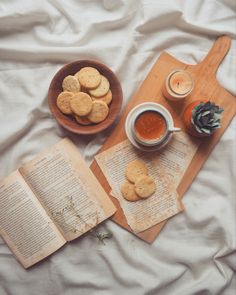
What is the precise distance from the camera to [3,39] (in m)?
1.14

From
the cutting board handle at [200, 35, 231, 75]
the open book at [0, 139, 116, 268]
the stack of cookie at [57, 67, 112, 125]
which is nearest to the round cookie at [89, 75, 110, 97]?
the stack of cookie at [57, 67, 112, 125]

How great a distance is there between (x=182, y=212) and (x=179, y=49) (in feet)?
1.39

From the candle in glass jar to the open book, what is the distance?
28 cm

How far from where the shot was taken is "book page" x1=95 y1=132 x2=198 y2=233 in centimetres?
113

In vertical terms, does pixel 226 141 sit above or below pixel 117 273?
above

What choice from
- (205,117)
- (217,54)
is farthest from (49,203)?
(217,54)

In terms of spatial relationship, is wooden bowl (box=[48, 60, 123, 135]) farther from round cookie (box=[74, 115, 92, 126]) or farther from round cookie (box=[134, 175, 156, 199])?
round cookie (box=[134, 175, 156, 199])

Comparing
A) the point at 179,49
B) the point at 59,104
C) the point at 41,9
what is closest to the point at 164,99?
the point at 179,49

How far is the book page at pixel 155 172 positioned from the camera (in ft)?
3.69

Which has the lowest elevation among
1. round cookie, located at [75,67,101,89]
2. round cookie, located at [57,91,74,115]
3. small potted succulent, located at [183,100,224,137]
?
round cookie, located at [57,91,74,115]

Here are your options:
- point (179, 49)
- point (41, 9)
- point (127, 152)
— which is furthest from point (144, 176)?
point (41, 9)

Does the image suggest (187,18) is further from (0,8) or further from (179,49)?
(0,8)

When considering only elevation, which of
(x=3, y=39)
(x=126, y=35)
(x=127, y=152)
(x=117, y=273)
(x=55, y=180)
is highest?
(x=126, y=35)

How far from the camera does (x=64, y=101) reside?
1.09 metres
